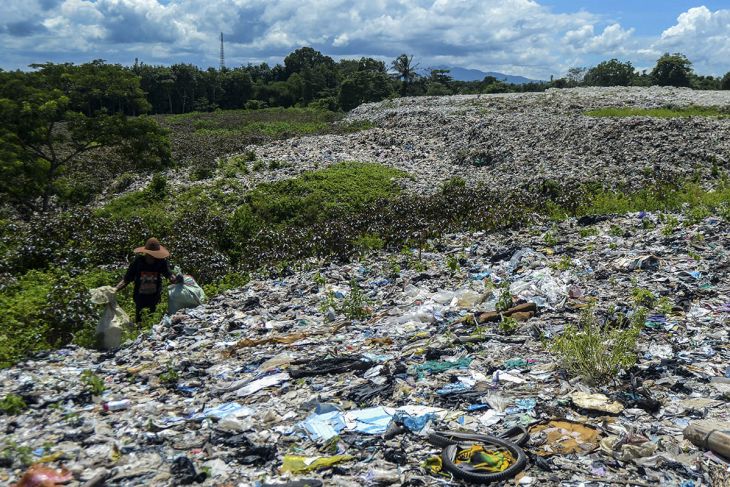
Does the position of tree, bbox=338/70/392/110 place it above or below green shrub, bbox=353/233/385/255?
above

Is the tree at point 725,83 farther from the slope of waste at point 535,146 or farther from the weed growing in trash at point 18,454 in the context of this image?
the weed growing in trash at point 18,454

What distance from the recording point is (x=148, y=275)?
8.00m

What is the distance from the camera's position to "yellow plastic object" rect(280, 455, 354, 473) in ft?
12.8

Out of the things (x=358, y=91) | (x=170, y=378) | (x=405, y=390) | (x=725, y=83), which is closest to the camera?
(x=405, y=390)

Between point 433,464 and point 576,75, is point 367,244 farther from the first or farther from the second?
point 576,75

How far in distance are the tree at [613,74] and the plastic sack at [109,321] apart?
57545mm

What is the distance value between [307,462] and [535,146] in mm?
18574

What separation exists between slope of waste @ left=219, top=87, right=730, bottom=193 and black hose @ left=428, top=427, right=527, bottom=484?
38.9 feet

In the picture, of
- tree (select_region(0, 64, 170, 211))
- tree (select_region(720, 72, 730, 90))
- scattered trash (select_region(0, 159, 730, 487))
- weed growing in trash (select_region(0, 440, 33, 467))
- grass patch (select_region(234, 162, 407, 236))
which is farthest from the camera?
tree (select_region(720, 72, 730, 90))

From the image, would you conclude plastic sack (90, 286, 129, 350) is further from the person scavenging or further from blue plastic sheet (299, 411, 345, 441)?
blue plastic sheet (299, 411, 345, 441)

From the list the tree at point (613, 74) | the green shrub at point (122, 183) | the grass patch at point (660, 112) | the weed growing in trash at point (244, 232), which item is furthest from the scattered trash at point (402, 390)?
the tree at point (613, 74)

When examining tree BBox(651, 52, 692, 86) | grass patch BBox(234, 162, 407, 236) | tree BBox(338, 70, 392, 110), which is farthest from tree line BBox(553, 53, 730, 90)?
grass patch BBox(234, 162, 407, 236)

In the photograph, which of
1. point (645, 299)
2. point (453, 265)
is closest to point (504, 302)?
point (645, 299)

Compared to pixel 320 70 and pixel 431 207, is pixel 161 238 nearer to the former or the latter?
pixel 431 207
